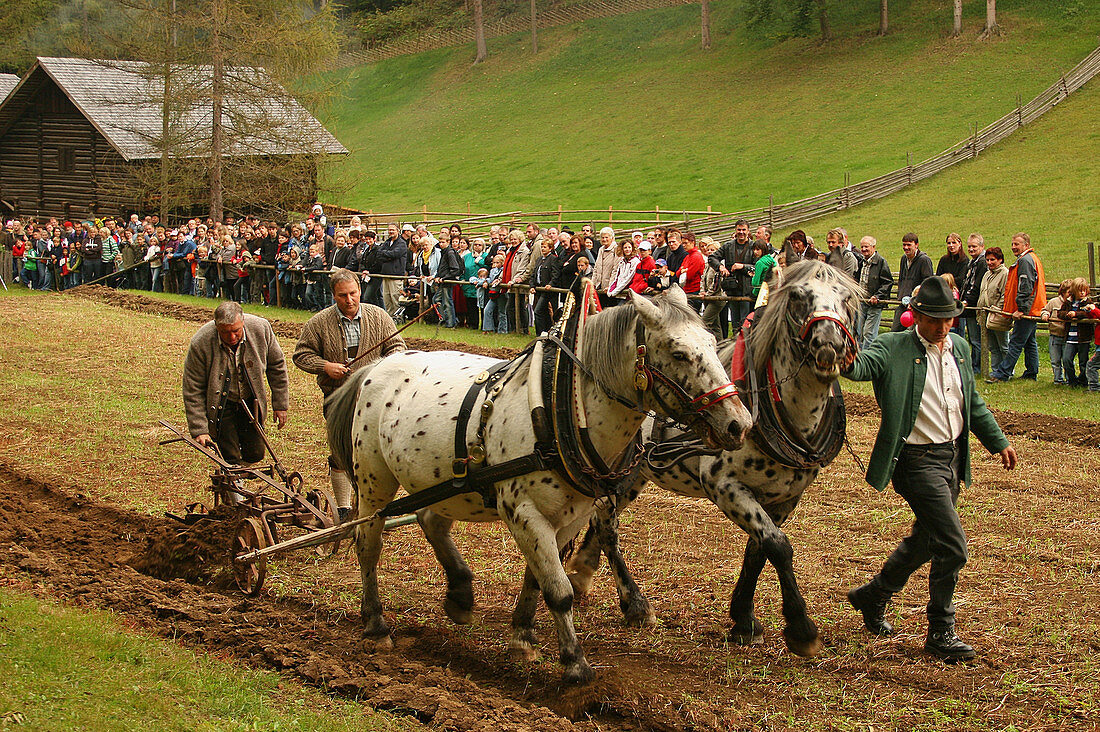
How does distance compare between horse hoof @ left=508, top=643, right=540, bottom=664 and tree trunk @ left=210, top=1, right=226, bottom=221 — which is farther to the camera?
tree trunk @ left=210, top=1, right=226, bottom=221

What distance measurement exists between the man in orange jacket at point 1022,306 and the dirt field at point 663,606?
9.78ft

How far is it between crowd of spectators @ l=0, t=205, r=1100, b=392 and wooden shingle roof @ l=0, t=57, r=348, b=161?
297 centimetres

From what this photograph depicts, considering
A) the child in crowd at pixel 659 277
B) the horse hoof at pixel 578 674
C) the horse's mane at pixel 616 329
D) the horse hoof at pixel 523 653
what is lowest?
the horse hoof at pixel 523 653

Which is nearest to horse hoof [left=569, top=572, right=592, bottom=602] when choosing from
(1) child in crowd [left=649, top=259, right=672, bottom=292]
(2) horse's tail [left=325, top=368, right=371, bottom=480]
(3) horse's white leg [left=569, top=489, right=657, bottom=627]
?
(3) horse's white leg [left=569, top=489, right=657, bottom=627]

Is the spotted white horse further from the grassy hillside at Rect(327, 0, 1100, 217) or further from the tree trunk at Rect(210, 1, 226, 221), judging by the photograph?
the grassy hillside at Rect(327, 0, 1100, 217)

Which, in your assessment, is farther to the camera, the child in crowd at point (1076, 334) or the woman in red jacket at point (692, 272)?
the woman in red jacket at point (692, 272)

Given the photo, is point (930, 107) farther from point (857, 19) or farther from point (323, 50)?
point (323, 50)

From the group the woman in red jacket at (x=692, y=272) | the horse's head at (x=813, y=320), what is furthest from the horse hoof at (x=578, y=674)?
the woman in red jacket at (x=692, y=272)

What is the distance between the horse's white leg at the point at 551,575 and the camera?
5.11 metres

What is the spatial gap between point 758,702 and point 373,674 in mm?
1936

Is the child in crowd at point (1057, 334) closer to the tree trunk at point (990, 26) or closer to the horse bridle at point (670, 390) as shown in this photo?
the horse bridle at point (670, 390)

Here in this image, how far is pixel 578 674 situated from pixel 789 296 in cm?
232

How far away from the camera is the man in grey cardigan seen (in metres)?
7.43

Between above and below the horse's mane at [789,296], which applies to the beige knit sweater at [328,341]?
below
